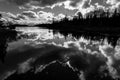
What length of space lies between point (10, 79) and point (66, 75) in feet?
9.12

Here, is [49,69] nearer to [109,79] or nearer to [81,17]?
[109,79]

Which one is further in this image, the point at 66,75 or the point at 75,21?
the point at 75,21

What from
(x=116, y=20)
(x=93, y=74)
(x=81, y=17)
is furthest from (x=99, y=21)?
(x=93, y=74)

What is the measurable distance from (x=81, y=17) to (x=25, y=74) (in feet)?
441

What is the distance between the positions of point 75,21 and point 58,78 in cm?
13303

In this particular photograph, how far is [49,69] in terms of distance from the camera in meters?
8.03

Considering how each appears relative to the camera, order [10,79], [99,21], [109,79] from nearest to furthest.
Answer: [10,79]
[109,79]
[99,21]

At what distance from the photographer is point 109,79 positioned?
705 centimetres

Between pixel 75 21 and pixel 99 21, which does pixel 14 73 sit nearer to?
pixel 99 21

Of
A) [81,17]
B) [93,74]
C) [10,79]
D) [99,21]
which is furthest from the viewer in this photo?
[81,17]

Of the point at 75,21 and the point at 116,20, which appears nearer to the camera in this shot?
the point at 116,20

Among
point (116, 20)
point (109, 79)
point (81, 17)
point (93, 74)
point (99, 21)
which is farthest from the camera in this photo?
point (81, 17)

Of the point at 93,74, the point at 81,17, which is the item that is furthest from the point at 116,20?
the point at 93,74

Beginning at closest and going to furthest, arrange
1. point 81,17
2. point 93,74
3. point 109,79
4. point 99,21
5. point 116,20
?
point 109,79 < point 93,74 < point 116,20 < point 99,21 < point 81,17
